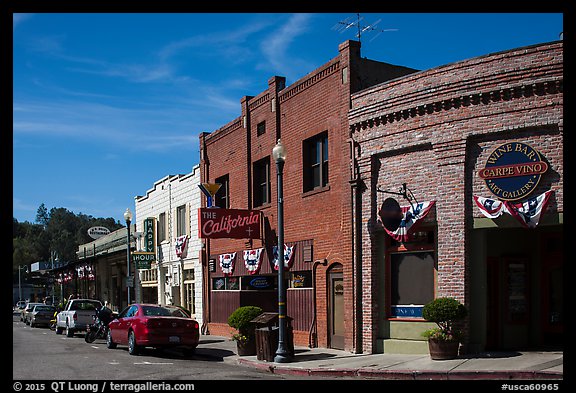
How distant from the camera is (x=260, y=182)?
26297 mm

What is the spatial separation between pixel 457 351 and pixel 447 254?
91.4 inches

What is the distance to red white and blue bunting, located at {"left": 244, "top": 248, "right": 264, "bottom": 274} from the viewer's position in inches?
990

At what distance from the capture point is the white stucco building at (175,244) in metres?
31.8

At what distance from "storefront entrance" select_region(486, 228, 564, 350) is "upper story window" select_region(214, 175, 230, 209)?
1360 cm

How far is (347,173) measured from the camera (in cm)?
2000

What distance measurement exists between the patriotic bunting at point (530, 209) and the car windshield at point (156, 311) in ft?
34.9

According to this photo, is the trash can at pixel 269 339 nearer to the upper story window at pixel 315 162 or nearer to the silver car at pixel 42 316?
the upper story window at pixel 315 162

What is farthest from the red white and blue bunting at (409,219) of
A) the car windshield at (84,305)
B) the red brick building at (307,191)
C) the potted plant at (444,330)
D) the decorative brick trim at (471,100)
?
the car windshield at (84,305)

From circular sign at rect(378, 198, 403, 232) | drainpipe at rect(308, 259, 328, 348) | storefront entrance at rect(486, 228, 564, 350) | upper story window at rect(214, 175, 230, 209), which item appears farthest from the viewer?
upper story window at rect(214, 175, 230, 209)

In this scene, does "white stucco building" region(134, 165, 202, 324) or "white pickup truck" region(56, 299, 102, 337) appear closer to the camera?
"white pickup truck" region(56, 299, 102, 337)

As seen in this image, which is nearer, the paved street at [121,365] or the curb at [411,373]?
the curb at [411,373]

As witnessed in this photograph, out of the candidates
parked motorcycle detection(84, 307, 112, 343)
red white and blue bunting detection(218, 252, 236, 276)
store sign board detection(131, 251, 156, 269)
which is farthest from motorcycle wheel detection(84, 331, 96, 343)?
store sign board detection(131, 251, 156, 269)

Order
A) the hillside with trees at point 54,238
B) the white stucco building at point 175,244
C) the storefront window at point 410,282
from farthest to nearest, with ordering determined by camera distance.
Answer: the hillside with trees at point 54,238 < the white stucco building at point 175,244 < the storefront window at point 410,282

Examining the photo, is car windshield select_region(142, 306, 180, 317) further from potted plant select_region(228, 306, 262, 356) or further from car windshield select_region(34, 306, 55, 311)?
car windshield select_region(34, 306, 55, 311)
